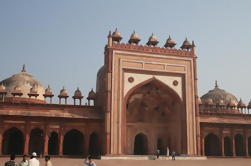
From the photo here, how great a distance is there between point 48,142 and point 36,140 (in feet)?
3.22

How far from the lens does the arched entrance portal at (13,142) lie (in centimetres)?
2444

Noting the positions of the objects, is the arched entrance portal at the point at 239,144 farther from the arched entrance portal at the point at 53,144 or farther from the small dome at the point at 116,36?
the arched entrance portal at the point at 53,144

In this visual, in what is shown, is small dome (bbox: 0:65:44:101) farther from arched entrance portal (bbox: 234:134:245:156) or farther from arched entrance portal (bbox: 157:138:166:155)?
arched entrance portal (bbox: 234:134:245:156)

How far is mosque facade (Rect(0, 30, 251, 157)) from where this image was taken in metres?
23.5

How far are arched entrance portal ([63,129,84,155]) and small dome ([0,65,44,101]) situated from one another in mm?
7791

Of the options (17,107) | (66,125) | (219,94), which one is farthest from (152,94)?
(219,94)

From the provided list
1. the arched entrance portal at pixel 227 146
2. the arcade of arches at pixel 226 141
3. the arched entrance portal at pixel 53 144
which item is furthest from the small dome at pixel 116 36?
the arched entrance portal at pixel 227 146

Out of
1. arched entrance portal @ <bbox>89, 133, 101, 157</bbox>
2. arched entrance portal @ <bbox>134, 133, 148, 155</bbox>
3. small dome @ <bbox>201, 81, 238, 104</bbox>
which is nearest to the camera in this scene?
arched entrance portal @ <bbox>89, 133, 101, 157</bbox>

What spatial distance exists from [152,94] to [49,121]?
8808 mm

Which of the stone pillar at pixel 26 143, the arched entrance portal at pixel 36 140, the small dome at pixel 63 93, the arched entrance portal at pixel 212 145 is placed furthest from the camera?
the arched entrance portal at pixel 212 145

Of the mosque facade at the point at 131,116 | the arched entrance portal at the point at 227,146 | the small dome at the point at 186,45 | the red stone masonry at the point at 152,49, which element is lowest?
the arched entrance portal at the point at 227,146

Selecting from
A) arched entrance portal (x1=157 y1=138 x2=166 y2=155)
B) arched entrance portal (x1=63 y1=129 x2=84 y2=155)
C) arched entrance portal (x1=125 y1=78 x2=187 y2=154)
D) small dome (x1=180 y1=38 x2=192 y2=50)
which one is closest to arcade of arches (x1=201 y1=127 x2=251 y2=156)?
arched entrance portal (x1=125 y1=78 x2=187 y2=154)

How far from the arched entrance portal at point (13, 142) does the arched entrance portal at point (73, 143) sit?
11.3 ft

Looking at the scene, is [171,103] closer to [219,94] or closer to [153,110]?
[153,110]
